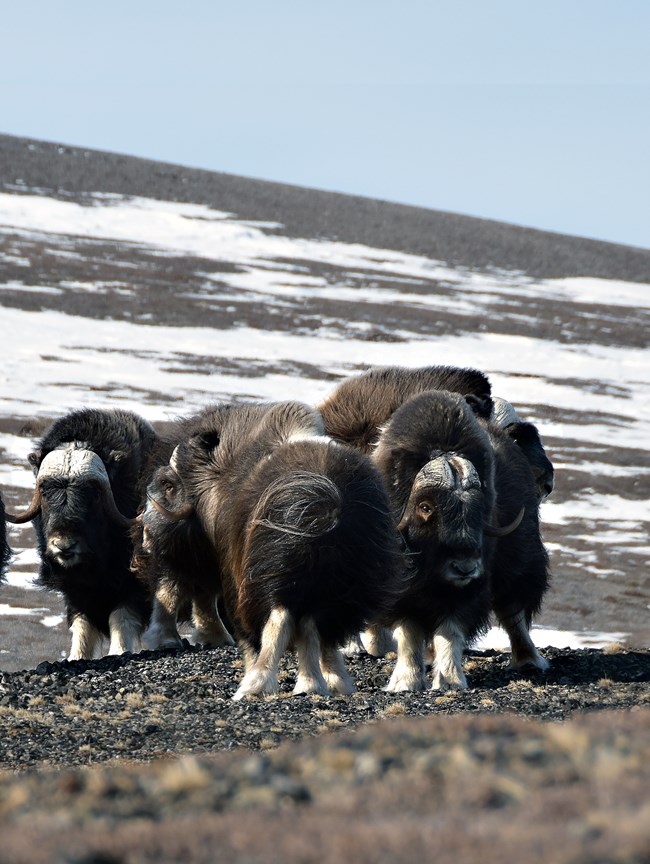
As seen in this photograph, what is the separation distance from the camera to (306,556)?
6.38 m

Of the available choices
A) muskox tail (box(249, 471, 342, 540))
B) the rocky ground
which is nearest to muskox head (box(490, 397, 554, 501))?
muskox tail (box(249, 471, 342, 540))

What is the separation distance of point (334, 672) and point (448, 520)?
41.4 inches

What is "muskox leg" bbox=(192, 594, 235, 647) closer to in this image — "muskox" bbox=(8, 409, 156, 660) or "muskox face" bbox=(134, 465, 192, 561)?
"muskox" bbox=(8, 409, 156, 660)

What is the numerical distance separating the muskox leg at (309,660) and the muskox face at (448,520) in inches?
36.7

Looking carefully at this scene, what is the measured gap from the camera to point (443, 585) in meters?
7.22

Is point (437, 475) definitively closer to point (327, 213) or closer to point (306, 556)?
point (306, 556)

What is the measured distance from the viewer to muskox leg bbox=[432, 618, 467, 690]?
7094 millimetres

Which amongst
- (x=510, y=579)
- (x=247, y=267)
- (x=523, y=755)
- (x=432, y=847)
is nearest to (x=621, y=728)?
(x=523, y=755)

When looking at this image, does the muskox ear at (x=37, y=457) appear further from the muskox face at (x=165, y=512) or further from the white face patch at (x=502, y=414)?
the white face patch at (x=502, y=414)

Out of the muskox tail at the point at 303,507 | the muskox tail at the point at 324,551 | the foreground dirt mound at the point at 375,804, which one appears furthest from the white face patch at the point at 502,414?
the foreground dirt mound at the point at 375,804

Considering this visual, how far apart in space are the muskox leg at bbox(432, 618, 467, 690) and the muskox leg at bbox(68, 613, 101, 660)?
117 inches

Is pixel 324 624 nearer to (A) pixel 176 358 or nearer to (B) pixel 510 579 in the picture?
(B) pixel 510 579

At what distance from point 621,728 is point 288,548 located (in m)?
3.15

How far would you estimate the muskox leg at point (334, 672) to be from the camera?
6848mm
